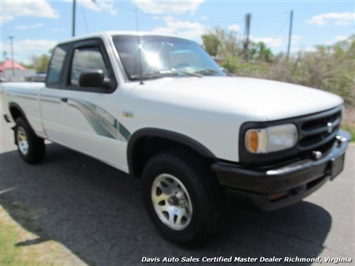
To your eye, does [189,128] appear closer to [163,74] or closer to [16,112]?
[163,74]

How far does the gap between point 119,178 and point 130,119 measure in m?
1.83

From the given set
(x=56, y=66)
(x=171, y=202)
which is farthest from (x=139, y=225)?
(x=56, y=66)

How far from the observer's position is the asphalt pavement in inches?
113

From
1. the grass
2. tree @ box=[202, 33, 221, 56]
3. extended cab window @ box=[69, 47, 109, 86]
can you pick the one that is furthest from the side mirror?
tree @ box=[202, 33, 221, 56]

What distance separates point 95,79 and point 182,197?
1443mm

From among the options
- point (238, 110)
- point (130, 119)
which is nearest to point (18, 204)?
point (130, 119)

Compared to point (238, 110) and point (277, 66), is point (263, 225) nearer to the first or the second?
point (238, 110)

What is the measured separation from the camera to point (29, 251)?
292 cm

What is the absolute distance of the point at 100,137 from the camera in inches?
146

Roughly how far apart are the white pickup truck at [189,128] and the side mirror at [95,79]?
1 cm

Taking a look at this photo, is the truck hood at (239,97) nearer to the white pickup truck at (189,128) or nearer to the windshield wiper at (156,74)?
the white pickup truck at (189,128)

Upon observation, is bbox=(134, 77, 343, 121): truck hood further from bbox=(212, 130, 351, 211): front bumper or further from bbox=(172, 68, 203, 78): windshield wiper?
bbox=(212, 130, 351, 211): front bumper

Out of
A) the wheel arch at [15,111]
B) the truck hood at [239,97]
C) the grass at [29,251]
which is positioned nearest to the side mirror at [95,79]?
the truck hood at [239,97]

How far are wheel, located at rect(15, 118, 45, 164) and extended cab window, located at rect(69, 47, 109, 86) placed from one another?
168 centimetres
